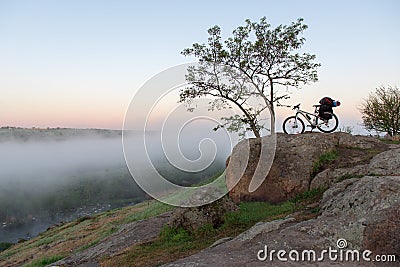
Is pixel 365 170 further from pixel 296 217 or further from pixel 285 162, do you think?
pixel 296 217

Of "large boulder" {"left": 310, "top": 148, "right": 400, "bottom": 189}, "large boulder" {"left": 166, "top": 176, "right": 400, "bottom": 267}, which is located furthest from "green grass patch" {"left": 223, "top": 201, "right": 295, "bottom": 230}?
"large boulder" {"left": 166, "top": 176, "right": 400, "bottom": 267}

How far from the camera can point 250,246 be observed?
33.0 ft

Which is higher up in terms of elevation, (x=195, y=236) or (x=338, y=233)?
(x=338, y=233)

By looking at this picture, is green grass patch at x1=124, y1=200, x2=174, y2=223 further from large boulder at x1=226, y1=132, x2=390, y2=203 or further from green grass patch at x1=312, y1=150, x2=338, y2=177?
green grass patch at x1=312, y1=150, x2=338, y2=177

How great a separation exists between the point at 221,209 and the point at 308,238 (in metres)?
6.45

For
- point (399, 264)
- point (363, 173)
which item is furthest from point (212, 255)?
point (363, 173)

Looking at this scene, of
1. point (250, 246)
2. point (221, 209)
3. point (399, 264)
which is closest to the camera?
point (399, 264)

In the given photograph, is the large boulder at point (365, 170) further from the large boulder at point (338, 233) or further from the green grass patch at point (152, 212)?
the green grass patch at point (152, 212)

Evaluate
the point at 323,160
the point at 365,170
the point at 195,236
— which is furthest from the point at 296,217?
the point at 323,160

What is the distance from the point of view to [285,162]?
17969 mm

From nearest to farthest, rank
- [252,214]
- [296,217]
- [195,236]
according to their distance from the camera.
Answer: [296,217] < [195,236] < [252,214]

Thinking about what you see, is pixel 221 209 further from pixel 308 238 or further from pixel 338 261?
pixel 338 261

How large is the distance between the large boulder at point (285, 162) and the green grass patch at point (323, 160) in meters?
0.17

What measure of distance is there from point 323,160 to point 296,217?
666cm
